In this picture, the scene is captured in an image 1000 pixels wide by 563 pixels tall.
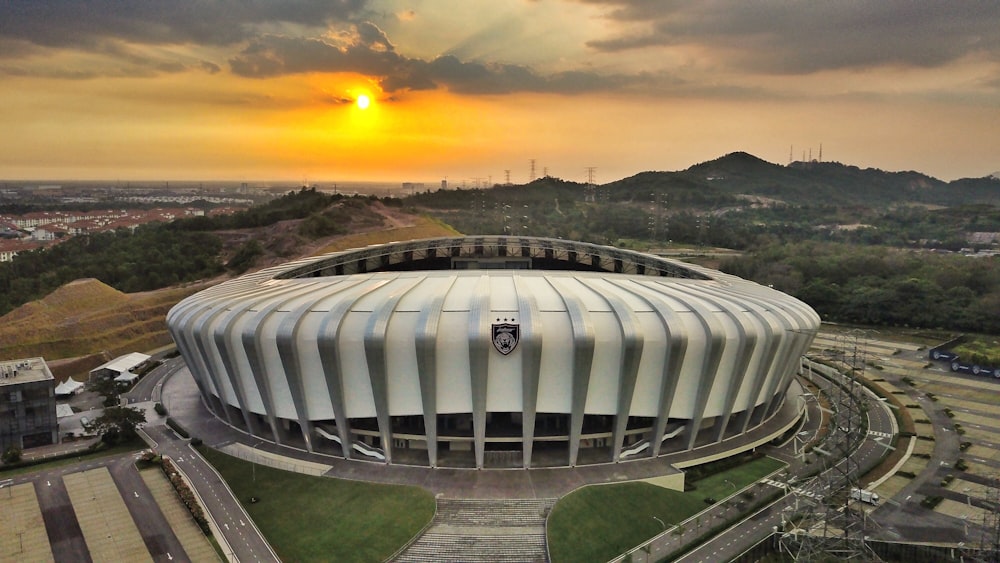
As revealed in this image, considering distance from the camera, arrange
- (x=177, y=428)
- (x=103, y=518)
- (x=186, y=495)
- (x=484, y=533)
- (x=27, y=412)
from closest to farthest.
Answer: (x=484, y=533), (x=103, y=518), (x=186, y=495), (x=27, y=412), (x=177, y=428)

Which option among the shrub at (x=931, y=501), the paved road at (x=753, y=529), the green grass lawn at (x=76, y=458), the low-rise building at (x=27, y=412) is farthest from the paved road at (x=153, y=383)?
the shrub at (x=931, y=501)

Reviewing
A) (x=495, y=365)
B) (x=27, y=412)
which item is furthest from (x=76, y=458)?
(x=495, y=365)

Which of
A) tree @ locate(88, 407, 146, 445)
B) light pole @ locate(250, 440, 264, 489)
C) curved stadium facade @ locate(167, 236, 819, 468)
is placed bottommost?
light pole @ locate(250, 440, 264, 489)

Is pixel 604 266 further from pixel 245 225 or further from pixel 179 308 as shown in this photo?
pixel 245 225

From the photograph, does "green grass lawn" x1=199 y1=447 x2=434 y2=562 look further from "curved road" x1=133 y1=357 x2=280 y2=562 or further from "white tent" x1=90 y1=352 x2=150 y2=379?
"white tent" x1=90 y1=352 x2=150 y2=379

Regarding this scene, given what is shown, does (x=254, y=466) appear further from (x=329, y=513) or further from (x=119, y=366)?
(x=119, y=366)

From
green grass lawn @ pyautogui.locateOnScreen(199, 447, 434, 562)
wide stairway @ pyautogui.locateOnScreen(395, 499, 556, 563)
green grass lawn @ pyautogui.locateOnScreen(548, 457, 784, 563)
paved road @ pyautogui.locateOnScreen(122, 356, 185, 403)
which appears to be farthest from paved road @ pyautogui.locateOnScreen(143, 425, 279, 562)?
green grass lawn @ pyautogui.locateOnScreen(548, 457, 784, 563)
